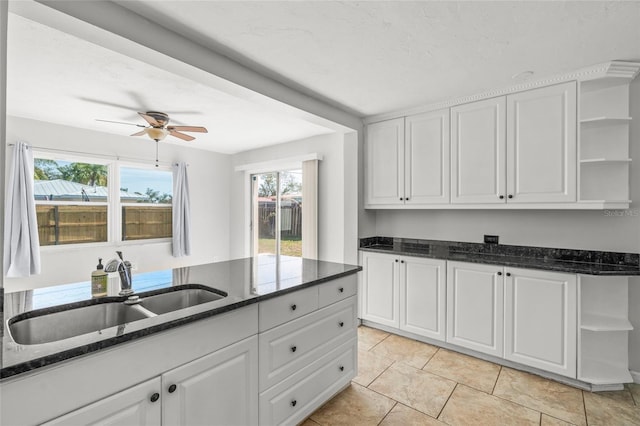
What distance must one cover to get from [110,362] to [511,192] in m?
3.00

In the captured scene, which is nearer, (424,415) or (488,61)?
(424,415)

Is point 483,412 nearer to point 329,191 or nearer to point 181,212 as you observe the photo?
point 329,191

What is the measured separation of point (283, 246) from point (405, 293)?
2398mm

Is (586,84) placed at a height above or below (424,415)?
above

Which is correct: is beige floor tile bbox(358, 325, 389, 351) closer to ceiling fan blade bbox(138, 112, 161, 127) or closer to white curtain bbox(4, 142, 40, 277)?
ceiling fan blade bbox(138, 112, 161, 127)

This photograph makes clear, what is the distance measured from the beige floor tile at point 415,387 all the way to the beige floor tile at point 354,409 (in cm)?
10

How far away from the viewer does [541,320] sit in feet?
7.99

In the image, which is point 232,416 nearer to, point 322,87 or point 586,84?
point 322,87

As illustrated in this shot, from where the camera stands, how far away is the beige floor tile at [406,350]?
2795 mm

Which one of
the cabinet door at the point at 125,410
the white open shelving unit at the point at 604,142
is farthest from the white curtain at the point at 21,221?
the white open shelving unit at the point at 604,142

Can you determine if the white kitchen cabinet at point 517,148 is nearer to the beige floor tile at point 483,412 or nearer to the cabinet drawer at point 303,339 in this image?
the beige floor tile at point 483,412

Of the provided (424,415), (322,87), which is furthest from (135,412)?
(322,87)

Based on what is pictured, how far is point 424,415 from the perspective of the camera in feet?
6.69

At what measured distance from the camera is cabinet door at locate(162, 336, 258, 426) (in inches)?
50.0
